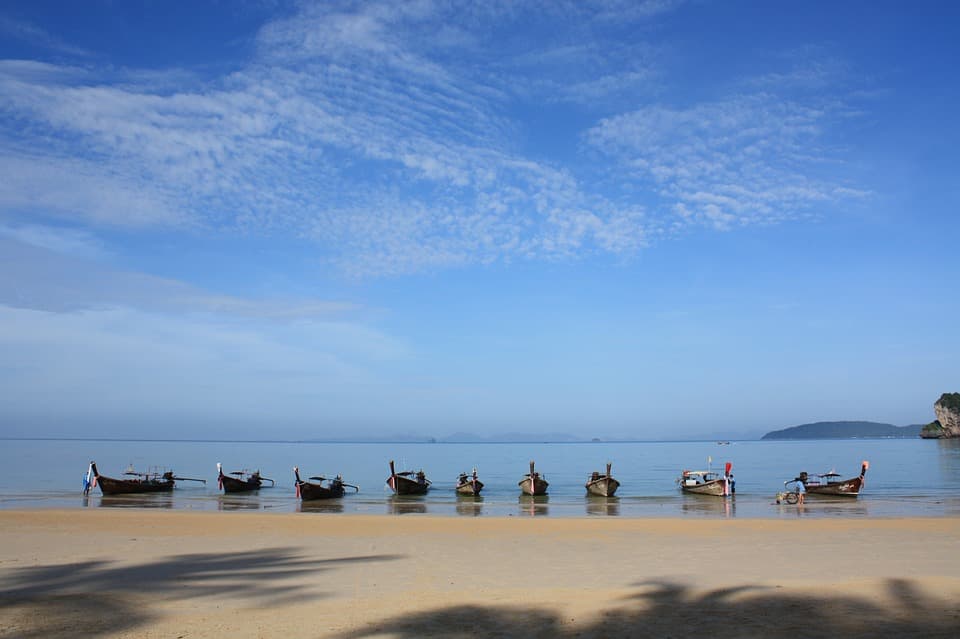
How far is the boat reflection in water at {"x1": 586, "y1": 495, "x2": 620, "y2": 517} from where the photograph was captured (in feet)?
116

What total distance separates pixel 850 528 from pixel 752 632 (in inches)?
749

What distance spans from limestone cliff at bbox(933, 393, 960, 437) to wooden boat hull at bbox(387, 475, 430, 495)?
19597 centimetres

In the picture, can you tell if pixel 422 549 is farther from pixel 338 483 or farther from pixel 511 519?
pixel 338 483

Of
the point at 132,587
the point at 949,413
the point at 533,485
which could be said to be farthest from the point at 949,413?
the point at 132,587

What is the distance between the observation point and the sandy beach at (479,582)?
10.2 m

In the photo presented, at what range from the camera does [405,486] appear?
160 feet

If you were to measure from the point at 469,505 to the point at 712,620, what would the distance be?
32112 mm

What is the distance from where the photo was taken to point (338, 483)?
46.9 meters

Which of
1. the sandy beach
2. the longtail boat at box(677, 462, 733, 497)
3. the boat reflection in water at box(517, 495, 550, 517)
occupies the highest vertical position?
the sandy beach

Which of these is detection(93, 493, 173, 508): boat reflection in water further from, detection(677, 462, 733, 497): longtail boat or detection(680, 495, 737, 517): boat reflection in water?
detection(677, 462, 733, 497): longtail boat

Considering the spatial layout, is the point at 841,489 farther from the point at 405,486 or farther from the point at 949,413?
the point at 949,413

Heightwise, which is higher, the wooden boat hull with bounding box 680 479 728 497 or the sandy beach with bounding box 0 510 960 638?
the sandy beach with bounding box 0 510 960 638

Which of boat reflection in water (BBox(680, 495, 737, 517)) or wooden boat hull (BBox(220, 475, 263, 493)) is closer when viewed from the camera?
boat reflection in water (BBox(680, 495, 737, 517))

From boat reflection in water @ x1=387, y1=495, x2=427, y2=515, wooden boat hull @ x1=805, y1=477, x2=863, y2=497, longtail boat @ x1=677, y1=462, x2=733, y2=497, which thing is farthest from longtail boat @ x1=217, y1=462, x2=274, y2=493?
wooden boat hull @ x1=805, y1=477, x2=863, y2=497
